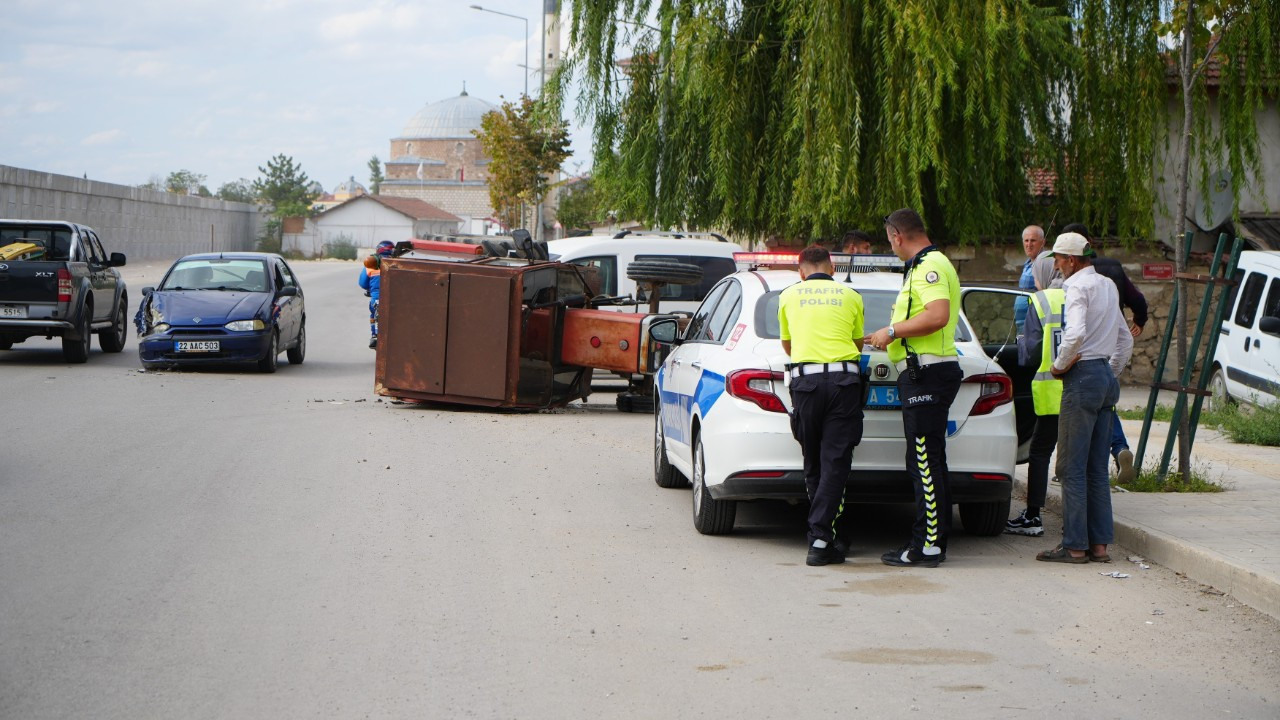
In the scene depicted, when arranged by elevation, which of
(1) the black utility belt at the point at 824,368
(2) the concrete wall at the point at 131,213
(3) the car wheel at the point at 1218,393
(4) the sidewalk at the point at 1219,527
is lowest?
(4) the sidewalk at the point at 1219,527

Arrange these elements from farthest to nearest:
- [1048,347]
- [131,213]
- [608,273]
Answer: [131,213]
[608,273]
[1048,347]

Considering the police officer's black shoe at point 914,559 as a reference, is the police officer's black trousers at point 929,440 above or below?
above

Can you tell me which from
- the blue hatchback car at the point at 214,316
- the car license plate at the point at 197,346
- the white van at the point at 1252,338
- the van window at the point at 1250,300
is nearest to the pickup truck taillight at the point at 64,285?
the blue hatchback car at the point at 214,316

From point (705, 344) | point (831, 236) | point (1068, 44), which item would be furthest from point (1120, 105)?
point (705, 344)

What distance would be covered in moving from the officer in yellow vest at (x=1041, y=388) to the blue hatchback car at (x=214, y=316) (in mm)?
11669

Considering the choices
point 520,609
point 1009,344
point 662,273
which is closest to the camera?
point 520,609

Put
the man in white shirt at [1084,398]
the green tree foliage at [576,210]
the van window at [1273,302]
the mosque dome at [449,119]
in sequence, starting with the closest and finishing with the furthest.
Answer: the man in white shirt at [1084,398] < the van window at [1273,302] < the green tree foliage at [576,210] < the mosque dome at [449,119]

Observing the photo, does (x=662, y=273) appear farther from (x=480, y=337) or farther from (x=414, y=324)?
(x=414, y=324)

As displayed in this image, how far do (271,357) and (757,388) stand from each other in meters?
11.9

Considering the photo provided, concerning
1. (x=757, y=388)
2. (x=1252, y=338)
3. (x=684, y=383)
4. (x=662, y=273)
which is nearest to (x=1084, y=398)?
(x=757, y=388)

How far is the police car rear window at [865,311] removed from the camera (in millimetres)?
8039

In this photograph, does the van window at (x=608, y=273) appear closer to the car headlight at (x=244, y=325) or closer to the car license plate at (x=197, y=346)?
the car headlight at (x=244, y=325)

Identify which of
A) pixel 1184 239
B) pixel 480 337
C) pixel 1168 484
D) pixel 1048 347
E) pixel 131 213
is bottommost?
pixel 1168 484

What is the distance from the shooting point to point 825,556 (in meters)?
7.32
